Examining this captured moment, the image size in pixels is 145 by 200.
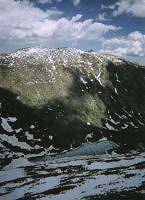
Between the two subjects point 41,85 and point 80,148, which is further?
point 41,85

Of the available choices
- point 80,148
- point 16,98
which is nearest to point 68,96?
point 16,98

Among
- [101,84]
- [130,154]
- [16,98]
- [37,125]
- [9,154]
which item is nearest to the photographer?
[9,154]

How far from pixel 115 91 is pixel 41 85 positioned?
4052cm

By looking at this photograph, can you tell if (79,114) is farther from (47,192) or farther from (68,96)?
(47,192)

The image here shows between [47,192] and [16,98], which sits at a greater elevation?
[16,98]

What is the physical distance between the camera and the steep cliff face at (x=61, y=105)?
145375 mm

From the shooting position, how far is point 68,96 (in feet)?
582

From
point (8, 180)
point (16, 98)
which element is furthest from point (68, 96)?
point (8, 180)

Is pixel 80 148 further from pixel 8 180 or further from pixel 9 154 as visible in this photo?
pixel 8 180

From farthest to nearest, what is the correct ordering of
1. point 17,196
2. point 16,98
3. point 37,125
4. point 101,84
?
point 101,84 → point 16,98 → point 37,125 → point 17,196

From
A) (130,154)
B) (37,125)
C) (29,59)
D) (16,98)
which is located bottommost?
(130,154)

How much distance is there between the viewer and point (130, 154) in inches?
5330

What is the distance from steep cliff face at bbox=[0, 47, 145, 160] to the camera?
477ft

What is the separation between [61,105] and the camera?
170 metres
